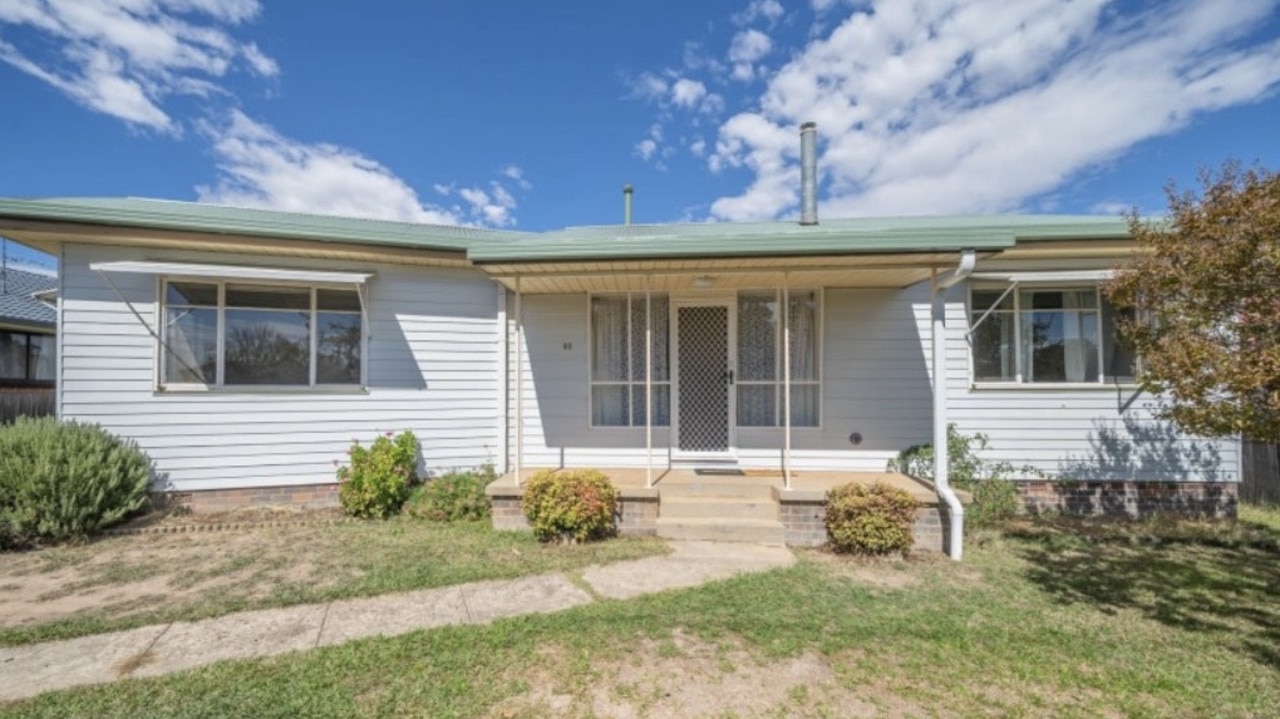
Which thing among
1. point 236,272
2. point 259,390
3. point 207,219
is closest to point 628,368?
point 259,390

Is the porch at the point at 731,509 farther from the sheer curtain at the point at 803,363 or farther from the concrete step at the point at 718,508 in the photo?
the sheer curtain at the point at 803,363

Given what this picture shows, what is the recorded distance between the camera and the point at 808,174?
24.7 ft

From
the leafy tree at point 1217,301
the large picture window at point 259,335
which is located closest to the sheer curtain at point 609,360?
the large picture window at point 259,335

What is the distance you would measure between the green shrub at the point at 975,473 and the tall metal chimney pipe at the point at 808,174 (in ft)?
11.4

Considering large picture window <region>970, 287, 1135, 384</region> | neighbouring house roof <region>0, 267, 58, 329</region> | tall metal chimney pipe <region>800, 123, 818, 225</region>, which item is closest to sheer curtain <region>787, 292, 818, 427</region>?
tall metal chimney pipe <region>800, 123, 818, 225</region>

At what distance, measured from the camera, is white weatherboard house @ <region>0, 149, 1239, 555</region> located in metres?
5.68

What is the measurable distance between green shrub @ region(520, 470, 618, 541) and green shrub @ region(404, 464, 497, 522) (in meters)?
1.05

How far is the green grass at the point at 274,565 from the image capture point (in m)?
3.66

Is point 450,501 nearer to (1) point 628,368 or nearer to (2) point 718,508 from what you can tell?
(1) point 628,368

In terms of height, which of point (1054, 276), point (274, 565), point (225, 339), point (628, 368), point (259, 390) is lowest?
point (274, 565)

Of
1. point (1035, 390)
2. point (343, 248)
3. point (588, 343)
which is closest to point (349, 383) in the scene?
point (343, 248)

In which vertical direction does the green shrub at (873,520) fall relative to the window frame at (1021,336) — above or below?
below

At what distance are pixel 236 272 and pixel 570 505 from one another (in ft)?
15.7

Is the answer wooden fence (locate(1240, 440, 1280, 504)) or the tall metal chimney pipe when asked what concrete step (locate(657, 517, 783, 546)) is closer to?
the tall metal chimney pipe
